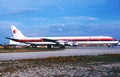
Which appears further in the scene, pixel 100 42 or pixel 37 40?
pixel 37 40

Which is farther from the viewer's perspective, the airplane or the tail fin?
the tail fin

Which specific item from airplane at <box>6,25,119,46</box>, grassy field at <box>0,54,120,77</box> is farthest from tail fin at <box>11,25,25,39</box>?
grassy field at <box>0,54,120,77</box>

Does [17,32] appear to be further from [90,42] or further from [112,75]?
[112,75]

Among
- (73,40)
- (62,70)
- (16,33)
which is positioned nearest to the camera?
(62,70)

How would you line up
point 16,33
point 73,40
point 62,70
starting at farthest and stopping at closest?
1. point 16,33
2. point 73,40
3. point 62,70

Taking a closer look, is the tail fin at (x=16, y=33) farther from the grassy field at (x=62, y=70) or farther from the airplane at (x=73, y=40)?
the grassy field at (x=62, y=70)

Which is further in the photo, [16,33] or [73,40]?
[16,33]

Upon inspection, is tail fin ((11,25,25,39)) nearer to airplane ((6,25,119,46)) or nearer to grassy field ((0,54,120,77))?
airplane ((6,25,119,46))

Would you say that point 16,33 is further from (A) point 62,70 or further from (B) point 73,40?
(A) point 62,70

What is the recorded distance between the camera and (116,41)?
4828 inches

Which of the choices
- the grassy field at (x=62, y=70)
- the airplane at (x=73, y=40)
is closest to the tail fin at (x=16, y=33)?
the airplane at (x=73, y=40)

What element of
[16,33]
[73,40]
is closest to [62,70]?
[73,40]

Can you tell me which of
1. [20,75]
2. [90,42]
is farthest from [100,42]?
[20,75]

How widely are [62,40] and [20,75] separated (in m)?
97.3
